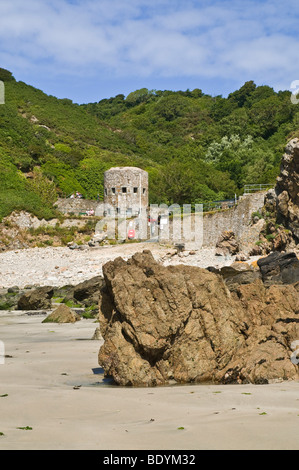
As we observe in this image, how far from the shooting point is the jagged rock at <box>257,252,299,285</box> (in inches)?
607

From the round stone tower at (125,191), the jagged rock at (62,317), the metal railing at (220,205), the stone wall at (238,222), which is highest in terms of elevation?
the round stone tower at (125,191)

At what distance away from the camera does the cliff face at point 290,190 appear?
1001 inches

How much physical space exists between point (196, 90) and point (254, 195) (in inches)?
4155

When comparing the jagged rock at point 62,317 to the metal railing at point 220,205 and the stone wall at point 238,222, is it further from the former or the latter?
the metal railing at point 220,205

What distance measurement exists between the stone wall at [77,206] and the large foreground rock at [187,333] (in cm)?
3916

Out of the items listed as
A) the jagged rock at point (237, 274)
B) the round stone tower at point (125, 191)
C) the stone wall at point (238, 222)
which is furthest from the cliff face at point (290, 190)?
the round stone tower at point (125, 191)

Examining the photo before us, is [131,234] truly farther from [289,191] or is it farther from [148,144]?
[148,144]

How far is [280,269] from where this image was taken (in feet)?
57.6

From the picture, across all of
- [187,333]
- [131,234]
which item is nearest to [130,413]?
[187,333]

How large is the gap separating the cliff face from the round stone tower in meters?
17.9

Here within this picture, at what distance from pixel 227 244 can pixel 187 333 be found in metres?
23.1

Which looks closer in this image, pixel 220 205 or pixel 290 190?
pixel 290 190

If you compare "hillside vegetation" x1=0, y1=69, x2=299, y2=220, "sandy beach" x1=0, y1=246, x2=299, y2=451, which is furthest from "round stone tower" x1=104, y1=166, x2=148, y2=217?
"sandy beach" x1=0, y1=246, x2=299, y2=451

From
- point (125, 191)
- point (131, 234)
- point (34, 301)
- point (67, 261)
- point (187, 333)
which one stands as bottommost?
point (34, 301)
